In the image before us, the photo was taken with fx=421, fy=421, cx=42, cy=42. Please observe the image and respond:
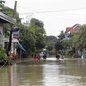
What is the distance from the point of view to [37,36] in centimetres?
10331

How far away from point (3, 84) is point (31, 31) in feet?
218

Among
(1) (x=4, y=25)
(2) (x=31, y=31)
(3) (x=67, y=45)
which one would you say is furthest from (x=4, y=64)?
(3) (x=67, y=45)

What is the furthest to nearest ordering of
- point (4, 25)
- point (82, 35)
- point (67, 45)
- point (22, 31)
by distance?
point (67, 45), point (82, 35), point (22, 31), point (4, 25)

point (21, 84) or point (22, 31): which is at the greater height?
point (22, 31)

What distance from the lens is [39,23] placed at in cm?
12525

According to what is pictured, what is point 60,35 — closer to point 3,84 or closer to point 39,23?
point 39,23

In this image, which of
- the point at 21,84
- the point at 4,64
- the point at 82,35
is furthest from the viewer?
the point at 82,35

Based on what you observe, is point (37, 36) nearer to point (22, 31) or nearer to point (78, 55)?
point (78, 55)

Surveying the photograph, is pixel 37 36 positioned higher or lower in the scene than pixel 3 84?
higher

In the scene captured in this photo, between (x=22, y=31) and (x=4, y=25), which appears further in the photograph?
(x=22, y=31)

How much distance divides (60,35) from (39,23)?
34.9 metres

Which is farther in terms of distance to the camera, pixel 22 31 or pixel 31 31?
pixel 31 31

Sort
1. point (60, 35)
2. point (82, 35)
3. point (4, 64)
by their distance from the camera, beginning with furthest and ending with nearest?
point (60, 35) < point (82, 35) < point (4, 64)

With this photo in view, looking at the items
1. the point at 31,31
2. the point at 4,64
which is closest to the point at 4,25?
the point at 4,64
